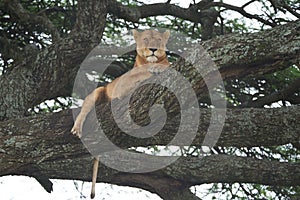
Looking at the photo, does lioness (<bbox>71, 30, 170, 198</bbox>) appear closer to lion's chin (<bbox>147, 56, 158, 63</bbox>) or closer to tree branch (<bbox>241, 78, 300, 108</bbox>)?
lion's chin (<bbox>147, 56, 158, 63</bbox>)

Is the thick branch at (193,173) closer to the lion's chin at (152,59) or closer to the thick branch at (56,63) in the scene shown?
the thick branch at (56,63)

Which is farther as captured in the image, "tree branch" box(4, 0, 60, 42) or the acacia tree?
"tree branch" box(4, 0, 60, 42)

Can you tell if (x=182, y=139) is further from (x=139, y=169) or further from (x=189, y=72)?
(x=189, y=72)

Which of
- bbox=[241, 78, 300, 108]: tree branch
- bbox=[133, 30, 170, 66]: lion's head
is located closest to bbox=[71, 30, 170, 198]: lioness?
bbox=[133, 30, 170, 66]: lion's head

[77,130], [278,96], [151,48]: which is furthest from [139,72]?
[278,96]

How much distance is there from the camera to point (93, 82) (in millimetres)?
6402

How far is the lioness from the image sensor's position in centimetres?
397

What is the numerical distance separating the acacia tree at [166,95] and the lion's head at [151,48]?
0.40 meters

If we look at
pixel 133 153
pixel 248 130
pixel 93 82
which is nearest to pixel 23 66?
pixel 93 82

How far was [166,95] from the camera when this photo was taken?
139 inches

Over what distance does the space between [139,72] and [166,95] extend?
0.63m

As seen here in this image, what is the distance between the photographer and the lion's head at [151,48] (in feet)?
14.3

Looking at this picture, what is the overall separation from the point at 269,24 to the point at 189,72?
2970 mm

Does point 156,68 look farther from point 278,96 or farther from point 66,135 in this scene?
point 278,96
